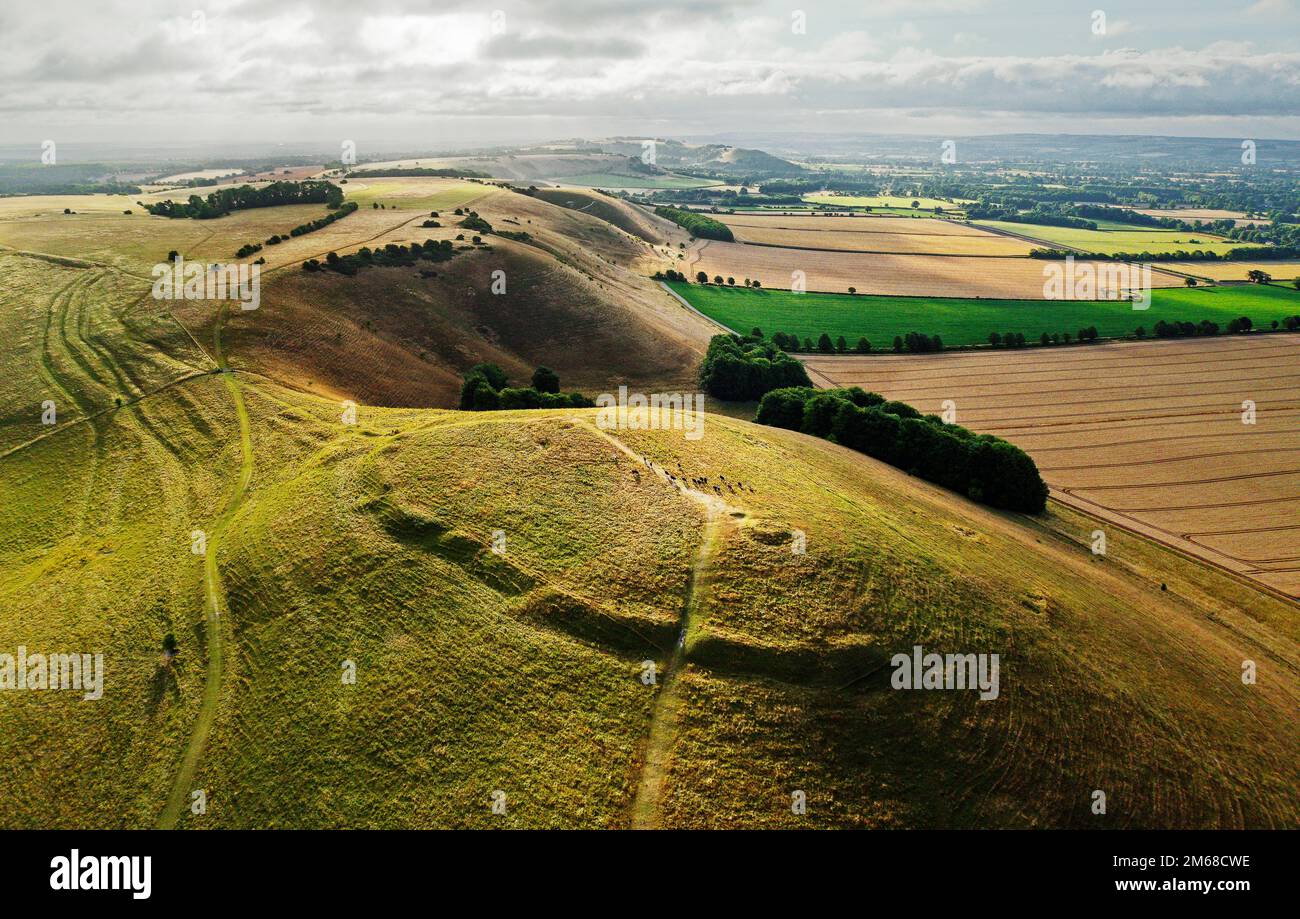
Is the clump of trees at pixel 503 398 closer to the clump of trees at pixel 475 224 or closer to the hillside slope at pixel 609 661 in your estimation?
the hillside slope at pixel 609 661

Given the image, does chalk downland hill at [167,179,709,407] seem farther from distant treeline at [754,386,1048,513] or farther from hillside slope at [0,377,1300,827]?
hillside slope at [0,377,1300,827]

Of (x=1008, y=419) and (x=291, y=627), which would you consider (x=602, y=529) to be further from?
(x=1008, y=419)

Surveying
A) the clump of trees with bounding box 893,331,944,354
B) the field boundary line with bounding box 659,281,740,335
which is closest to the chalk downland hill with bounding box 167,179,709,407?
the field boundary line with bounding box 659,281,740,335

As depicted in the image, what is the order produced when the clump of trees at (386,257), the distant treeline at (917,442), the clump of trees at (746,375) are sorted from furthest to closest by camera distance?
the clump of trees at (386,257), the clump of trees at (746,375), the distant treeline at (917,442)

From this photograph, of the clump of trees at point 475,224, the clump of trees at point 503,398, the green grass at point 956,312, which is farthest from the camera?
the clump of trees at point 475,224

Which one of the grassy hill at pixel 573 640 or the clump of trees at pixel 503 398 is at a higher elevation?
the clump of trees at pixel 503 398

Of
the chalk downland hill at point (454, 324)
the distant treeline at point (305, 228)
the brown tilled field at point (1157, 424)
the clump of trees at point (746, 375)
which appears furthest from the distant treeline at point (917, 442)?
the distant treeline at point (305, 228)
